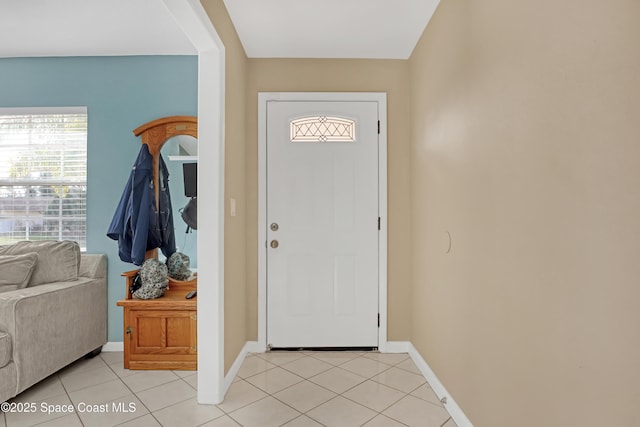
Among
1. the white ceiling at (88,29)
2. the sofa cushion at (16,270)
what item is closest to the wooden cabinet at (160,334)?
the sofa cushion at (16,270)

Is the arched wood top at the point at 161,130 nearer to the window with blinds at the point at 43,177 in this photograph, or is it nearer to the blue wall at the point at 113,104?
the blue wall at the point at 113,104

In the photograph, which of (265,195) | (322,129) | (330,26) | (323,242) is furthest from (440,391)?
(330,26)

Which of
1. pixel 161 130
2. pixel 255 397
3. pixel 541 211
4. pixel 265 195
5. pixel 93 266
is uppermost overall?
pixel 161 130

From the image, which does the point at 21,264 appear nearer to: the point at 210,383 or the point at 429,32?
the point at 210,383

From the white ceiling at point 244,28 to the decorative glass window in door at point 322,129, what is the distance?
0.53 meters

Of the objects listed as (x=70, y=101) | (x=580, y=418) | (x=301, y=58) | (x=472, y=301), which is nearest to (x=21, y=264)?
(x=70, y=101)

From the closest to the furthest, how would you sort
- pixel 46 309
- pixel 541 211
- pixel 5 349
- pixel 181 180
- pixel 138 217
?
1. pixel 541 211
2. pixel 5 349
3. pixel 46 309
4. pixel 138 217
5. pixel 181 180

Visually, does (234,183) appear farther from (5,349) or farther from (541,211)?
(541,211)

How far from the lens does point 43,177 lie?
3125 millimetres

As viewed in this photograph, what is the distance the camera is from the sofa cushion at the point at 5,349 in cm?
206

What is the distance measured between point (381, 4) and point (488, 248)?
167cm

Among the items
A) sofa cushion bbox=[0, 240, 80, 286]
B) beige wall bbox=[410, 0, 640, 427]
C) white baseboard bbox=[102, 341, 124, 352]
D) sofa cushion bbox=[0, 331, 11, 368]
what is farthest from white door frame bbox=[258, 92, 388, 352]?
sofa cushion bbox=[0, 331, 11, 368]

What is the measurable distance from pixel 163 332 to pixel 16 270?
1.08 meters

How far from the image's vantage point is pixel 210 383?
2.14 meters
